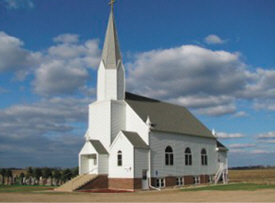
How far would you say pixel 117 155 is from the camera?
1426 inches

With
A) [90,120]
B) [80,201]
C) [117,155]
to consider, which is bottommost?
[80,201]

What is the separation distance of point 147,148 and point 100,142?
17.0 ft

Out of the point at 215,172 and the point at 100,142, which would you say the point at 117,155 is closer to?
the point at 100,142

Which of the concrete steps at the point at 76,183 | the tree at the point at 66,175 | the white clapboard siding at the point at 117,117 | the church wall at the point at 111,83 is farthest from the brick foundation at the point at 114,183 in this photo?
the tree at the point at 66,175

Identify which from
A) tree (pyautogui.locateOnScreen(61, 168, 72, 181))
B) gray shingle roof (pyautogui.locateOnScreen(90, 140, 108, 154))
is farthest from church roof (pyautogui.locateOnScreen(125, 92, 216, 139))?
tree (pyautogui.locateOnScreen(61, 168, 72, 181))

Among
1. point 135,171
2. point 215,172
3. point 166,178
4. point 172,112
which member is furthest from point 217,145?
point 135,171

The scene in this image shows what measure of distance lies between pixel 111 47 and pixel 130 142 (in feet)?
38.4

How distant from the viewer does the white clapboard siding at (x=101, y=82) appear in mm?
38969

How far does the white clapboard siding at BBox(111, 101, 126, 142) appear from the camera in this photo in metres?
37.7

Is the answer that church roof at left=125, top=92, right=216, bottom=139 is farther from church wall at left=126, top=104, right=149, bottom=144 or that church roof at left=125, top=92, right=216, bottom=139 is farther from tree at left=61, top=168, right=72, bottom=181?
tree at left=61, top=168, right=72, bottom=181

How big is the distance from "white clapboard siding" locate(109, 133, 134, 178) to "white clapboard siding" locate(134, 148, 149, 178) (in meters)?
0.50

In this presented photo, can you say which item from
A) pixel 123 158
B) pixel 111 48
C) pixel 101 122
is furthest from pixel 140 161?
pixel 111 48

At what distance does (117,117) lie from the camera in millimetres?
38250

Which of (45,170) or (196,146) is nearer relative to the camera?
(196,146)
